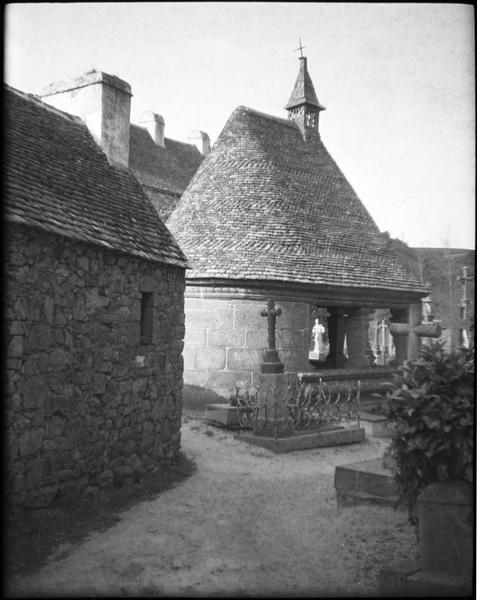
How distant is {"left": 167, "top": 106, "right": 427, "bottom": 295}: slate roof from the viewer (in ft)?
46.5

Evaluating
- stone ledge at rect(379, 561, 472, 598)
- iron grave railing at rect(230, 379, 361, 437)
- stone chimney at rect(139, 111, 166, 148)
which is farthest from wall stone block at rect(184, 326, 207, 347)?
stone chimney at rect(139, 111, 166, 148)

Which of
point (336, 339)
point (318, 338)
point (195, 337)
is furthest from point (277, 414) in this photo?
point (318, 338)

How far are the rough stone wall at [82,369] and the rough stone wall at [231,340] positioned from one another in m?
4.42

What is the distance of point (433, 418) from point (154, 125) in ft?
93.3

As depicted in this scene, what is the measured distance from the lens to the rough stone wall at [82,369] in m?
5.89

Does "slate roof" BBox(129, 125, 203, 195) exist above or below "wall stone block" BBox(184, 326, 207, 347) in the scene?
above

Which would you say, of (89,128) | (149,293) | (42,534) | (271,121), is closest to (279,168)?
(271,121)

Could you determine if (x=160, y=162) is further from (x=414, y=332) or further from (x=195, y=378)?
(x=414, y=332)

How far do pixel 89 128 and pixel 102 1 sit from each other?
19.2 ft

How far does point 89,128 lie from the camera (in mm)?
10422

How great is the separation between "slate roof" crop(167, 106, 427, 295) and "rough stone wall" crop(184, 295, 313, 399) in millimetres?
777

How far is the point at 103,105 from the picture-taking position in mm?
10258

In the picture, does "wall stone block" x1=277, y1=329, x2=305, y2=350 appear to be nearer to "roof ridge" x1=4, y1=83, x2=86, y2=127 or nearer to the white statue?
"roof ridge" x1=4, y1=83, x2=86, y2=127

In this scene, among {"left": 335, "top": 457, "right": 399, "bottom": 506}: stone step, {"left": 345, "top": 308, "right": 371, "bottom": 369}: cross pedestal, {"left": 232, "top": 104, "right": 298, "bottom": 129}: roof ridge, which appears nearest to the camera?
{"left": 335, "top": 457, "right": 399, "bottom": 506}: stone step
